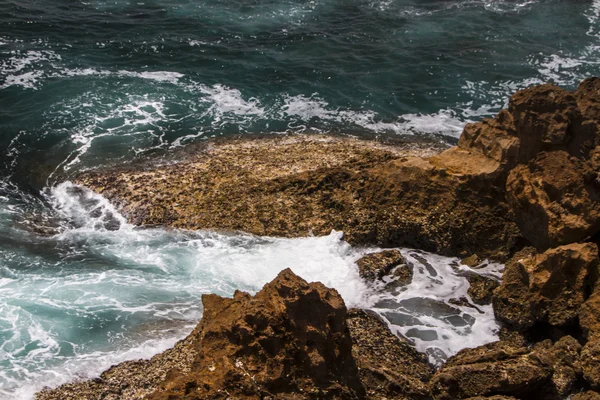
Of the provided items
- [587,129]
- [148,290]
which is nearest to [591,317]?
[587,129]

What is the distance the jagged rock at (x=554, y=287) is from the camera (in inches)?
683

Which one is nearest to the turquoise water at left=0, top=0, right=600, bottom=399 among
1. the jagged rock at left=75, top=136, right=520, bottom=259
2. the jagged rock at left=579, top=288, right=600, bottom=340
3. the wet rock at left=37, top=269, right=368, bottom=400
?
the jagged rock at left=75, top=136, right=520, bottom=259

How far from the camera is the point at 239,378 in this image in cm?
1254

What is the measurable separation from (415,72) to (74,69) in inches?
863

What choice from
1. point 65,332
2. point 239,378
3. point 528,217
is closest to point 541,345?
point 528,217

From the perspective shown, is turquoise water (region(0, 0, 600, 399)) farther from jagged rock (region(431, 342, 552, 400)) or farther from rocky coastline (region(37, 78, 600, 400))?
jagged rock (region(431, 342, 552, 400))

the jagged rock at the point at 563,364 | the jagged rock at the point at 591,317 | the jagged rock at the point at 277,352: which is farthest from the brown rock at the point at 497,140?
the jagged rock at the point at 277,352

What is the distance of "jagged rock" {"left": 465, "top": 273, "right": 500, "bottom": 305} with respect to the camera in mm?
19281

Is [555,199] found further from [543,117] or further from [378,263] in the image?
[378,263]

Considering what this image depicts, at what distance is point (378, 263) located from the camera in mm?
20469

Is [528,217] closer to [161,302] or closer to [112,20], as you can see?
[161,302]

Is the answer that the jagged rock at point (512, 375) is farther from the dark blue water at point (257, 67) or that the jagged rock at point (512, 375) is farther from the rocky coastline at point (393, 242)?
the dark blue water at point (257, 67)

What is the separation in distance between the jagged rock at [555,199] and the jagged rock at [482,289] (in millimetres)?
2031

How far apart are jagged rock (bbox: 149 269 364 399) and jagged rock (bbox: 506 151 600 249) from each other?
28.6ft
